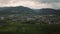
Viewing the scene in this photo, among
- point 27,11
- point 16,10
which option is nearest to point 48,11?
point 27,11

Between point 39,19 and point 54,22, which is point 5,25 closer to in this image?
point 39,19

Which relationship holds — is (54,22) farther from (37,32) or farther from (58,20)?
(37,32)

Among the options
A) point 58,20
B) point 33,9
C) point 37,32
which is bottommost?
point 37,32

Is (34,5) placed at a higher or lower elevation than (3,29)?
higher

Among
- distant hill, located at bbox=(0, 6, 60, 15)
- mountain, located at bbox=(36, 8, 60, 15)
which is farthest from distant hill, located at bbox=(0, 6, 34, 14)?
mountain, located at bbox=(36, 8, 60, 15)

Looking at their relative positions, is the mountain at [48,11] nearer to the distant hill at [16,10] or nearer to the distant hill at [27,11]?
the distant hill at [27,11]

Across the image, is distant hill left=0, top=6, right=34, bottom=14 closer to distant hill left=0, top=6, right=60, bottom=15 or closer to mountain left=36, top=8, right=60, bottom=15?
distant hill left=0, top=6, right=60, bottom=15

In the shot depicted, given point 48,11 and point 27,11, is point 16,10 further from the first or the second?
point 48,11

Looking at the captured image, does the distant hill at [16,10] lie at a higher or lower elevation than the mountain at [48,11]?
higher

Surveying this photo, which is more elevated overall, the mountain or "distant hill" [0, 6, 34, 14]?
"distant hill" [0, 6, 34, 14]

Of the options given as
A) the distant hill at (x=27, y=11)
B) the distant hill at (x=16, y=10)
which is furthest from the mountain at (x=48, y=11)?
the distant hill at (x=16, y=10)

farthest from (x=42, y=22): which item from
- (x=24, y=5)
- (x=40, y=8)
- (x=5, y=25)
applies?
(x=5, y=25)
